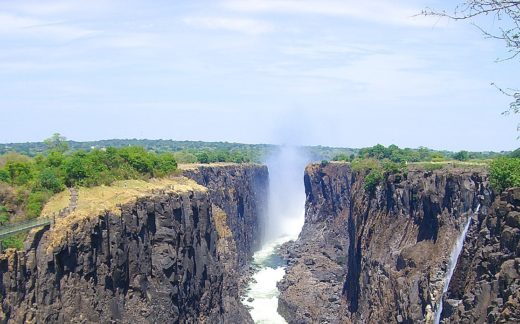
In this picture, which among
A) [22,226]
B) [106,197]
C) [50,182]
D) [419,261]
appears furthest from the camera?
[419,261]

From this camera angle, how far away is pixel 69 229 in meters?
43.2

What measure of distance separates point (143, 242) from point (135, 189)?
6624 millimetres

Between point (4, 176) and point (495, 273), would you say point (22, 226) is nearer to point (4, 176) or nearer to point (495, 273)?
point (4, 176)

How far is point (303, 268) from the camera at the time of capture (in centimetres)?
11144

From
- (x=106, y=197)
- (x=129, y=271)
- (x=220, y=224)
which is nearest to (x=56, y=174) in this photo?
(x=106, y=197)

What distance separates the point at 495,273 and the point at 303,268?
279ft

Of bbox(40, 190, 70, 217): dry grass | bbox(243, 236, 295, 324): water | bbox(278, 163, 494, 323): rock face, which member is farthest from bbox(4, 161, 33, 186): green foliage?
bbox(243, 236, 295, 324): water

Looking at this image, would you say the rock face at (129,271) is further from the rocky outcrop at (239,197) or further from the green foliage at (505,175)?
the rocky outcrop at (239,197)

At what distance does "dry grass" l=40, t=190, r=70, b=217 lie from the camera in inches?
1860

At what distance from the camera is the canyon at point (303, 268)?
3083cm

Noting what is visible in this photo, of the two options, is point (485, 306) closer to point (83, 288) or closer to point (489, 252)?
point (489, 252)

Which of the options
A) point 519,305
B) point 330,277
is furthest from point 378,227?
point 519,305

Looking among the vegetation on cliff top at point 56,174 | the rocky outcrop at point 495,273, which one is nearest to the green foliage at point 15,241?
the vegetation on cliff top at point 56,174

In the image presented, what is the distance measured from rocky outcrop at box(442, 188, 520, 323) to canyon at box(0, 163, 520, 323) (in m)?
0.08
